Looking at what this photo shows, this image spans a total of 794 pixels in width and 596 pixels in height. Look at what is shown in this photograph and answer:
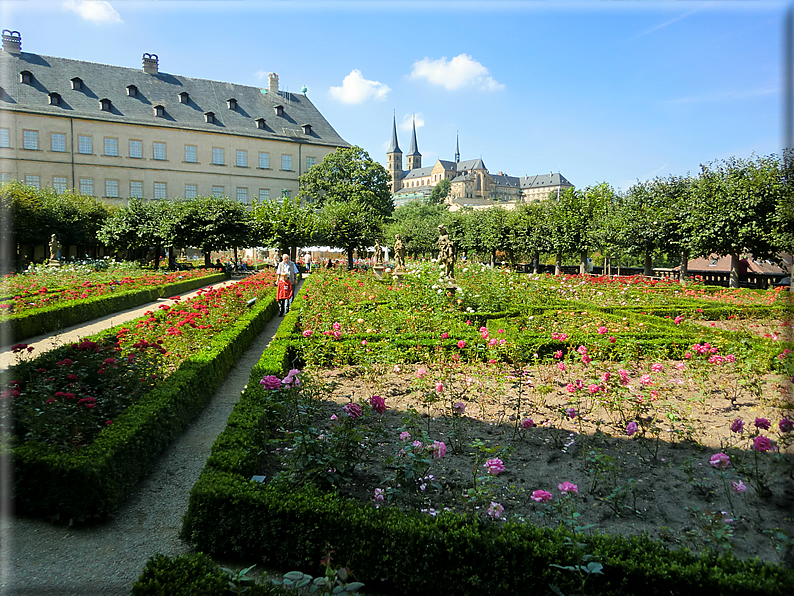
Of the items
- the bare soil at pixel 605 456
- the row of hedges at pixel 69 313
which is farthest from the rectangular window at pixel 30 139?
the bare soil at pixel 605 456

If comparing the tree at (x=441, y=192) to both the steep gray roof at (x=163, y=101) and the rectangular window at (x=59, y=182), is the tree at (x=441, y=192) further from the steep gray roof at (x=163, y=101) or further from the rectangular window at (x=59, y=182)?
the rectangular window at (x=59, y=182)

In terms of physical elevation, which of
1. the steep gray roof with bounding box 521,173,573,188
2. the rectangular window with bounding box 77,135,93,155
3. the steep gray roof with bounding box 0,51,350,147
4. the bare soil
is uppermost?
the steep gray roof with bounding box 521,173,573,188

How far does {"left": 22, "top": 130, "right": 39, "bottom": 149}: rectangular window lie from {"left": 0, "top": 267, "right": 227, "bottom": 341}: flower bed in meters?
26.5

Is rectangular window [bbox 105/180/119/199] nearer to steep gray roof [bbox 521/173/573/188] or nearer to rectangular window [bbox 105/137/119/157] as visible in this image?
rectangular window [bbox 105/137/119/157]

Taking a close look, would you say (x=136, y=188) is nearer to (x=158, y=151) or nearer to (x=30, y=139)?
(x=158, y=151)

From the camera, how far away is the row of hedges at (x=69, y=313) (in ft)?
30.3

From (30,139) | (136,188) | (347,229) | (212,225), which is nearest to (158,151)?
(136,188)

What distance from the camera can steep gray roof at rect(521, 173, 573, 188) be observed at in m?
125

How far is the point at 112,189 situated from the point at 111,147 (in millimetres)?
3415

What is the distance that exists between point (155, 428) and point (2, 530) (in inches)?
51.6

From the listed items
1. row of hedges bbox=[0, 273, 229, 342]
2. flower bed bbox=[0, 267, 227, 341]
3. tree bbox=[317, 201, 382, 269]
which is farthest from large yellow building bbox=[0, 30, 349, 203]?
row of hedges bbox=[0, 273, 229, 342]

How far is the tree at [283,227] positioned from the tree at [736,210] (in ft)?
66.1

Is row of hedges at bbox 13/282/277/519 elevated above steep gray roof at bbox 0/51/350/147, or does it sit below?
below

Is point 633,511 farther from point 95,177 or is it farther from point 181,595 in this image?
point 95,177
